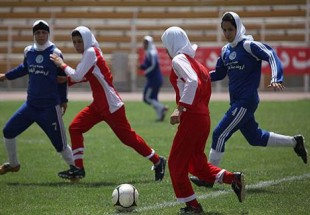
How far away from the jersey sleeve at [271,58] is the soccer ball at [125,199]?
2374 mm

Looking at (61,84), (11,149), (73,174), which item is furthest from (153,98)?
(73,174)

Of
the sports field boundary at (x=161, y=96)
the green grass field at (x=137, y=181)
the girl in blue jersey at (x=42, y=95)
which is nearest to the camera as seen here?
the green grass field at (x=137, y=181)

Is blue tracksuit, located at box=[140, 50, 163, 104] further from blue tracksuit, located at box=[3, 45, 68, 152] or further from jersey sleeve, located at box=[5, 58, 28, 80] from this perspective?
blue tracksuit, located at box=[3, 45, 68, 152]

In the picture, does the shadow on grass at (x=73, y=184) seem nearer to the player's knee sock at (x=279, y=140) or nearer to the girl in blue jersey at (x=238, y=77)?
the girl in blue jersey at (x=238, y=77)

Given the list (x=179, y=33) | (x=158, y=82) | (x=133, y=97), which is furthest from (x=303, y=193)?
(x=133, y=97)

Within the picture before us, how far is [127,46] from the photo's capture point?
109 feet

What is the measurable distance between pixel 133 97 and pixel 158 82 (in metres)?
7.53

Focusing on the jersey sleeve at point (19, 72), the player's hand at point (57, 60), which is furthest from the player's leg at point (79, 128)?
the jersey sleeve at point (19, 72)

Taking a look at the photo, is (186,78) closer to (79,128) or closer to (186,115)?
(186,115)

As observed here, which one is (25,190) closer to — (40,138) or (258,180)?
(258,180)

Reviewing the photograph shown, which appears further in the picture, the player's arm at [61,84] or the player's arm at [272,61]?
→ the player's arm at [61,84]

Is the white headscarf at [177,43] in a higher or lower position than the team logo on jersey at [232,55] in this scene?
higher

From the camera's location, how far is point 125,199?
8.10 meters

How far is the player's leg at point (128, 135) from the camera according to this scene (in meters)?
10.4
